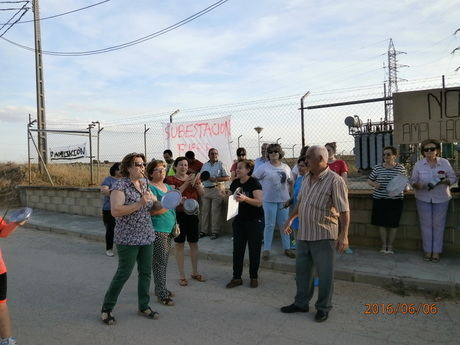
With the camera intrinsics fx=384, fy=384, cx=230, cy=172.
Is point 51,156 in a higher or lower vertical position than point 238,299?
higher

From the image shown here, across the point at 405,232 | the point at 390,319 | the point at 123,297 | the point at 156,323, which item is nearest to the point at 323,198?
the point at 390,319

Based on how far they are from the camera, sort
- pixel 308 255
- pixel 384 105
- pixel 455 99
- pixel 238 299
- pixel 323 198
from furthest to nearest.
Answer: pixel 384 105 < pixel 455 99 < pixel 238 299 < pixel 308 255 < pixel 323 198

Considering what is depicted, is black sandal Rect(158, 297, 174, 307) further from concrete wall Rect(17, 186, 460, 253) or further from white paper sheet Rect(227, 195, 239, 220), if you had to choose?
concrete wall Rect(17, 186, 460, 253)

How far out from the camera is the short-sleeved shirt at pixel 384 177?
6004mm

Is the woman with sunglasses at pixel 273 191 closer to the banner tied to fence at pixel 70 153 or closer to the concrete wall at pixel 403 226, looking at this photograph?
the concrete wall at pixel 403 226

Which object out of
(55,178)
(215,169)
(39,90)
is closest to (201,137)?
(215,169)

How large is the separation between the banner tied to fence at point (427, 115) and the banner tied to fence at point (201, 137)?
3906 mm

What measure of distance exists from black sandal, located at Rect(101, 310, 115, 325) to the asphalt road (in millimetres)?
67

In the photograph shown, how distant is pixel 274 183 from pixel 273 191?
0.13 meters

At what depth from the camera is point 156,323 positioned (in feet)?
12.8

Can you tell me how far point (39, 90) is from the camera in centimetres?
1616

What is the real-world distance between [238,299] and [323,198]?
1.67 metres

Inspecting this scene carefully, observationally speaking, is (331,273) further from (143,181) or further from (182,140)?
(182,140)

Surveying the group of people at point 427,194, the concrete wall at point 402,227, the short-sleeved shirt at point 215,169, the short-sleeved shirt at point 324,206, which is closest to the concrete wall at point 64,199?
the short-sleeved shirt at point 215,169
